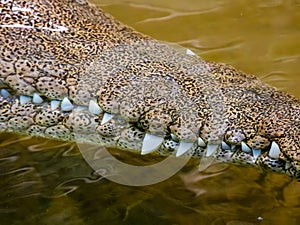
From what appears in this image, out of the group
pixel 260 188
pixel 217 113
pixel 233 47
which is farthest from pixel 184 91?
pixel 233 47

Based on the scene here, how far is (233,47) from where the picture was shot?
582 centimetres

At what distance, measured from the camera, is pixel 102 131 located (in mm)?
3537

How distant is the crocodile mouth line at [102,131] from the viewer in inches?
134

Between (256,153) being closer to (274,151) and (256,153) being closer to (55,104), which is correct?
(274,151)

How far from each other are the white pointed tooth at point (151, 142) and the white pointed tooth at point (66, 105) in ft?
1.45

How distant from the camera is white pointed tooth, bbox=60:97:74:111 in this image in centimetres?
355

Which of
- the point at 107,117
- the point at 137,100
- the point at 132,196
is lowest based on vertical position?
the point at 132,196

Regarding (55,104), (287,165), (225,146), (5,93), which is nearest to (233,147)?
(225,146)

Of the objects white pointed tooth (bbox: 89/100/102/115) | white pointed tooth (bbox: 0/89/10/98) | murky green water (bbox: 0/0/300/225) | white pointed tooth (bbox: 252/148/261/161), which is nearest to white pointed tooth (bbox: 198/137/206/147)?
white pointed tooth (bbox: 252/148/261/161)

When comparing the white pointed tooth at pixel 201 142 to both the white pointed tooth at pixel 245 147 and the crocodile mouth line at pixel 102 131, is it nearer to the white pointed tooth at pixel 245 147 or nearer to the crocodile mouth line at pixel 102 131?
the crocodile mouth line at pixel 102 131

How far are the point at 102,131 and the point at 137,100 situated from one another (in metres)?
0.27

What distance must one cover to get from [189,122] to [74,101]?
2.08 feet

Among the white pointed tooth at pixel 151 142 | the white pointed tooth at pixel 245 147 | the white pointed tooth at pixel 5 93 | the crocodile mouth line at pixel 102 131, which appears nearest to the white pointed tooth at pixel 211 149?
the crocodile mouth line at pixel 102 131

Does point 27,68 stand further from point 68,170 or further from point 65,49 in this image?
point 68,170
